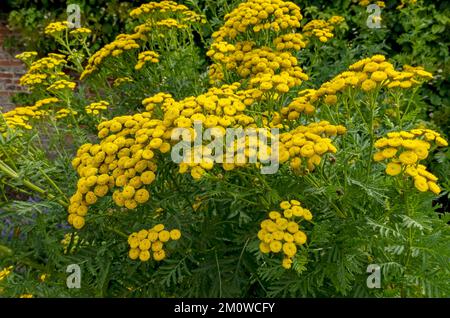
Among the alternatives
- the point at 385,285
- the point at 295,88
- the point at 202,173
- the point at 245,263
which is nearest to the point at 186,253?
the point at 245,263

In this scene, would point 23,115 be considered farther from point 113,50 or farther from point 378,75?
point 378,75

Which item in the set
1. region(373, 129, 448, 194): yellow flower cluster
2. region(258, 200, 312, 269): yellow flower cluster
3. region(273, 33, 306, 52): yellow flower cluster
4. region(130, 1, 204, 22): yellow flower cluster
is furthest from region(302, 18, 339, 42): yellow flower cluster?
region(258, 200, 312, 269): yellow flower cluster

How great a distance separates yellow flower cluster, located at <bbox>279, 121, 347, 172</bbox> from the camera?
1788mm

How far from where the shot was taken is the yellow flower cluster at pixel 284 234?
1.77 metres

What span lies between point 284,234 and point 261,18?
132 cm

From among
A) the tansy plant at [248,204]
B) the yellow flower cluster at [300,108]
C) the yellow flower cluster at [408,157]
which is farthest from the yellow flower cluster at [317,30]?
the yellow flower cluster at [408,157]

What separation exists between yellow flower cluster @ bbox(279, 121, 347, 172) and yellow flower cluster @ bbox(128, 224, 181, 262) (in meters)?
0.47

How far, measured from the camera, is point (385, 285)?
1.99 m

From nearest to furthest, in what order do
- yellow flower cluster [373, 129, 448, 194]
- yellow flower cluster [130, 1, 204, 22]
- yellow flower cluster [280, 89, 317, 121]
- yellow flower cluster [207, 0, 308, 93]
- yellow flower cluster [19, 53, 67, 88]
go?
1. yellow flower cluster [373, 129, 448, 194]
2. yellow flower cluster [280, 89, 317, 121]
3. yellow flower cluster [207, 0, 308, 93]
4. yellow flower cluster [19, 53, 67, 88]
5. yellow flower cluster [130, 1, 204, 22]

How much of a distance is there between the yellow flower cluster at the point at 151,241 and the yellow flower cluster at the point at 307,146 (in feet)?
1.53

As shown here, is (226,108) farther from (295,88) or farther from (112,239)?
(295,88)

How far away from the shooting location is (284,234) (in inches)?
70.4

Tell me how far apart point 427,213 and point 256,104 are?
895 millimetres

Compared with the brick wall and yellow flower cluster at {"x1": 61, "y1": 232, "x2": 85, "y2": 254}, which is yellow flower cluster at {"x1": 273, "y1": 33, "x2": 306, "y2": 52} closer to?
yellow flower cluster at {"x1": 61, "y1": 232, "x2": 85, "y2": 254}
